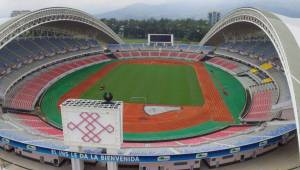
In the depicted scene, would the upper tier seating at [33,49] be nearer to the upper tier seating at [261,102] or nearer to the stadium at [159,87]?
the stadium at [159,87]

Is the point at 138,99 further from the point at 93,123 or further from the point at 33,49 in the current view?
the point at 33,49

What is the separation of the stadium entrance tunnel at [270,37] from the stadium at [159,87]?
0.50 ft

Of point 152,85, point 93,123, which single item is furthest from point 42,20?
point 93,123

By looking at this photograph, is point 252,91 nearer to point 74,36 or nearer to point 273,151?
point 273,151

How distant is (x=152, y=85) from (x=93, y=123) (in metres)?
30.7

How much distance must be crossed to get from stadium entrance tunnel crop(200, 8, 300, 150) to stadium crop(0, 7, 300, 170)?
15 cm

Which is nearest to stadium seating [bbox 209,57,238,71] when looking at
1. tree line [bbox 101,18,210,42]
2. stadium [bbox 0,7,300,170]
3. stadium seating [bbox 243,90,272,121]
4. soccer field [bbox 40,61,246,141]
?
stadium [bbox 0,7,300,170]

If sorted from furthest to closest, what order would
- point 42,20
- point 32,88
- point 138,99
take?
point 42,20 → point 32,88 → point 138,99

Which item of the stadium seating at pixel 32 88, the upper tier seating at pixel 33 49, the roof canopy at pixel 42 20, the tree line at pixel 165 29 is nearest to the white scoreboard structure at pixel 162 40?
the roof canopy at pixel 42 20

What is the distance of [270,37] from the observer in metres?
37.6

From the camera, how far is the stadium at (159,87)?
26.2m

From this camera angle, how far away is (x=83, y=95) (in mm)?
47094

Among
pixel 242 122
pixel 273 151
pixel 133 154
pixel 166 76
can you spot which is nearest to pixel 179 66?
pixel 166 76

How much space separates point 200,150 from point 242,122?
1236 cm
